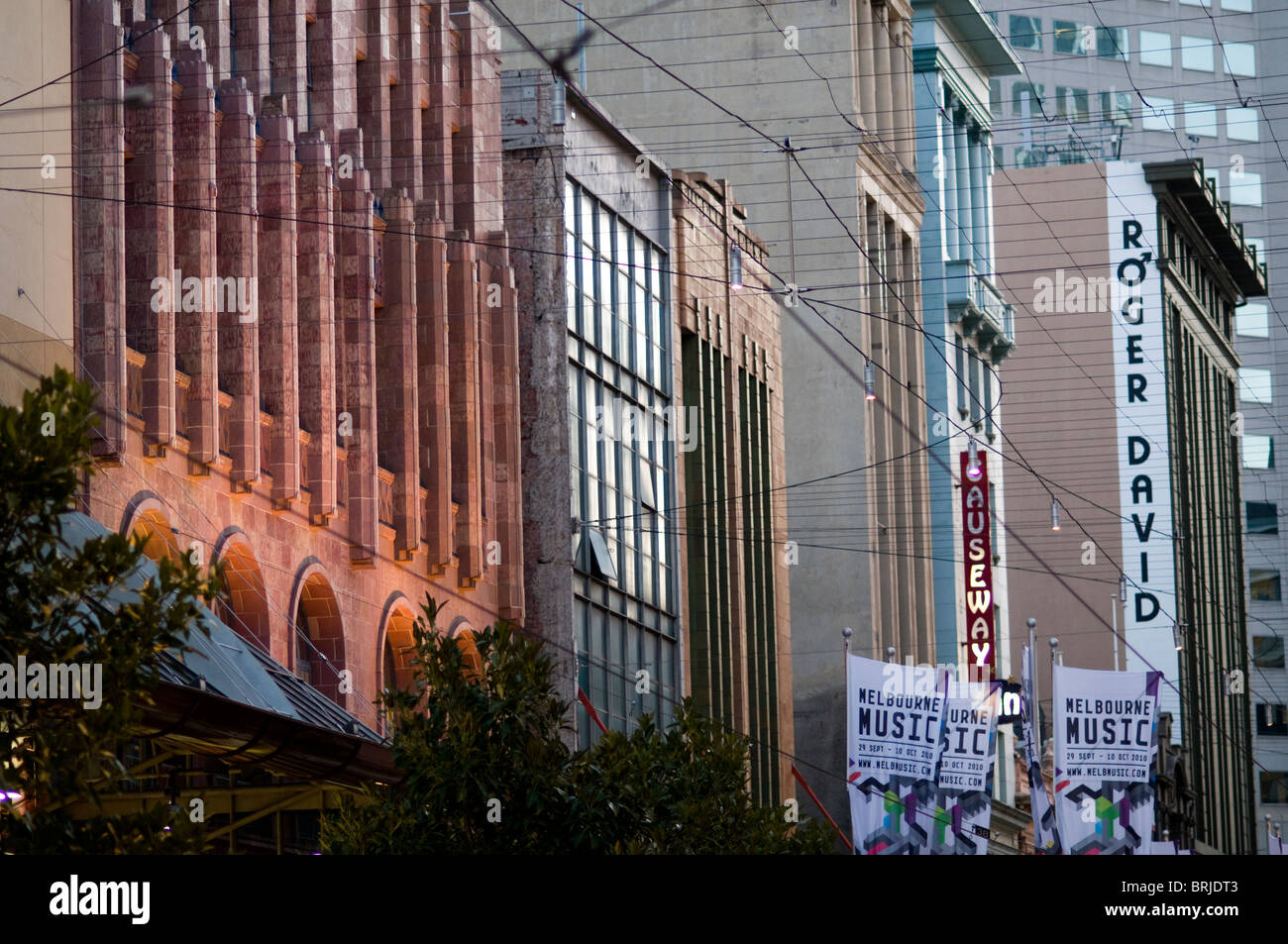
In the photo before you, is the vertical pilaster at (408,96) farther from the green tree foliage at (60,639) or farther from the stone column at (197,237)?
the green tree foliage at (60,639)

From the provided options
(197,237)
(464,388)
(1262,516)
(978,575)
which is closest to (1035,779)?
(978,575)

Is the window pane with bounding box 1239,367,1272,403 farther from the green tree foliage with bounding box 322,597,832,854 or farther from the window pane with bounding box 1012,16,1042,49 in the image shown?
the green tree foliage with bounding box 322,597,832,854

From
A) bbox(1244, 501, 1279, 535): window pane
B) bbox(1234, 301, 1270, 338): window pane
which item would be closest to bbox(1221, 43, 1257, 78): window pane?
bbox(1234, 301, 1270, 338): window pane

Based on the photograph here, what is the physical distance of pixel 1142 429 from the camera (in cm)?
9656

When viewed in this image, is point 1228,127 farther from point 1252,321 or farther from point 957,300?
point 957,300

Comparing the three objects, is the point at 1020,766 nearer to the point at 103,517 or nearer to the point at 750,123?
the point at 750,123

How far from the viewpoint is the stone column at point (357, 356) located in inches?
1414

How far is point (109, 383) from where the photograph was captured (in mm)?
28922

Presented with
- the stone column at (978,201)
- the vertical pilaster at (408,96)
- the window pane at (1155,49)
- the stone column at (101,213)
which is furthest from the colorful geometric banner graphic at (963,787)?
the window pane at (1155,49)

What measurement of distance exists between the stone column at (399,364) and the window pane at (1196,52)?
98.8m

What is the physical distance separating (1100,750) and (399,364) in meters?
18.2

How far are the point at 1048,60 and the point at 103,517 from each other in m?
100

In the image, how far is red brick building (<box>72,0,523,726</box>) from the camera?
98.6ft
